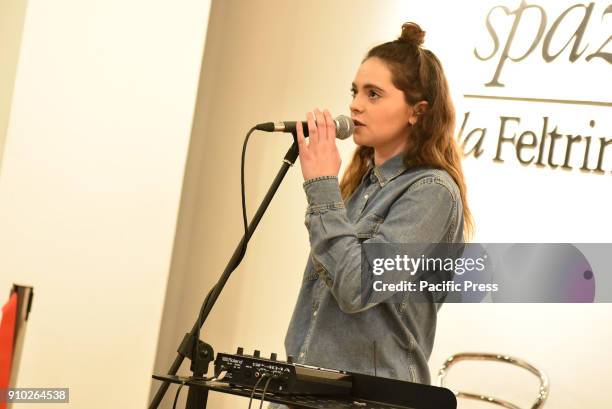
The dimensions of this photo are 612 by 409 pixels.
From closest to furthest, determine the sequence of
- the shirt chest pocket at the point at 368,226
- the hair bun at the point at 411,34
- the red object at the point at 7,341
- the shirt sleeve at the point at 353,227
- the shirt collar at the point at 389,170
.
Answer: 1. the red object at the point at 7,341
2. the shirt sleeve at the point at 353,227
3. the shirt chest pocket at the point at 368,226
4. the shirt collar at the point at 389,170
5. the hair bun at the point at 411,34

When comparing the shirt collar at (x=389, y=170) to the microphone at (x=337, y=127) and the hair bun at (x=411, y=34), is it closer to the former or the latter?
the microphone at (x=337, y=127)

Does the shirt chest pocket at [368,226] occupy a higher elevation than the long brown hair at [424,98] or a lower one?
lower

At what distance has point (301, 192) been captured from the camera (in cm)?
329

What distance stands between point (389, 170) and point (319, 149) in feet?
0.73

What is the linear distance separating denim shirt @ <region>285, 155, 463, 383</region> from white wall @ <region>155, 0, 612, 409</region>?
4.05 ft

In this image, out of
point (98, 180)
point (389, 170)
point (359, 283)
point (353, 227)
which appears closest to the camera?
point (359, 283)

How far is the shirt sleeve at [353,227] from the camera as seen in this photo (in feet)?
5.09

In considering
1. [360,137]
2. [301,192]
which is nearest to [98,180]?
[301,192]

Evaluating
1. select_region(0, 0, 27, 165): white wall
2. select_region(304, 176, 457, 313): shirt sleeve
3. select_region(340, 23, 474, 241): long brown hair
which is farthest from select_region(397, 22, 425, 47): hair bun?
select_region(0, 0, 27, 165): white wall

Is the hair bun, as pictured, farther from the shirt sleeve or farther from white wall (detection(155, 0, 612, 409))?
white wall (detection(155, 0, 612, 409))

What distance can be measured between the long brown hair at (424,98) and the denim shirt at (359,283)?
0.08 metres

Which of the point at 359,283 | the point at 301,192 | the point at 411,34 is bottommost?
the point at 359,283

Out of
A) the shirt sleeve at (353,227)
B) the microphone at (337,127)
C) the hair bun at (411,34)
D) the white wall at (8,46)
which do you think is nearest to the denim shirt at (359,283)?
the shirt sleeve at (353,227)

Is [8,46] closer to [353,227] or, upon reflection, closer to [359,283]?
[353,227]
